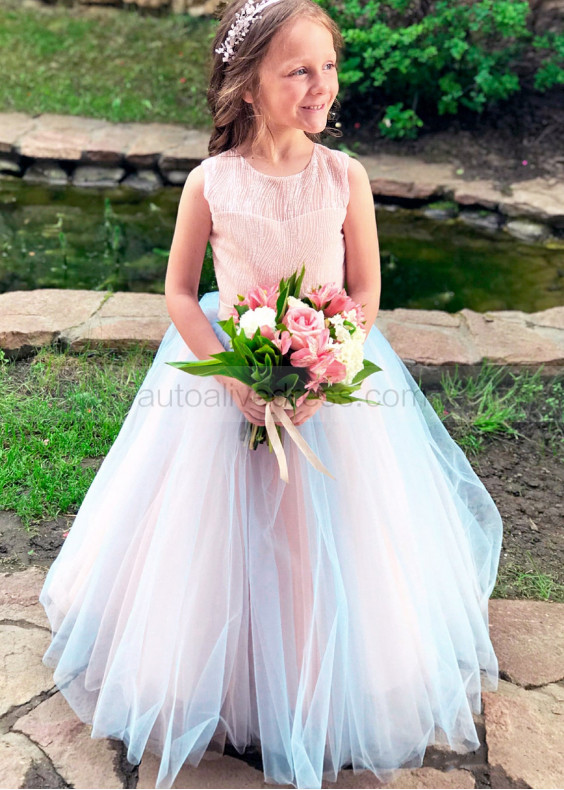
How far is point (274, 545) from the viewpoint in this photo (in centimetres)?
183

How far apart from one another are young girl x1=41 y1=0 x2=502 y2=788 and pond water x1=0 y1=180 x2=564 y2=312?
8.23 feet

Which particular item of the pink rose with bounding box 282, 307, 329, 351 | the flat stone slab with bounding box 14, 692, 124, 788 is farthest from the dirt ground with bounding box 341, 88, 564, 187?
the flat stone slab with bounding box 14, 692, 124, 788

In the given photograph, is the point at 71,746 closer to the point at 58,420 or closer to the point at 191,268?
the point at 191,268

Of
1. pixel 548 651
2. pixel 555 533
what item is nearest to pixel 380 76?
pixel 555 533

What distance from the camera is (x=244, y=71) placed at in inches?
69.6

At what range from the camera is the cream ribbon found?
1672 millimetres

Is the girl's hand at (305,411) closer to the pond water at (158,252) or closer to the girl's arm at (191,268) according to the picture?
the girl's arm at (191,268)

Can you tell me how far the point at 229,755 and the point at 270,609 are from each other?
1.14 ft

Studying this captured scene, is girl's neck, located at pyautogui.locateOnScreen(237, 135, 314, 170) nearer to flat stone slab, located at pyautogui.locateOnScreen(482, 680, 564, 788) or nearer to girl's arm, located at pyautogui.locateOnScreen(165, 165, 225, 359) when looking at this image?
girl's arm, located at pyautogui.locateOnScreen(165, 165, 225, 359)

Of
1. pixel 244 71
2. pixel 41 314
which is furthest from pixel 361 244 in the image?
pixel 41 314

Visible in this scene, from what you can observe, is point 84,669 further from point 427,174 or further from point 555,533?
point 427,174

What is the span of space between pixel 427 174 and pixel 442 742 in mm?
4270

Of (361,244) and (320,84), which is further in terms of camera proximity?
(361,244)

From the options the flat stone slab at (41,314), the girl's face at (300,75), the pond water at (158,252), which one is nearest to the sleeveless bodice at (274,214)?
the girl's face at (300,75)
